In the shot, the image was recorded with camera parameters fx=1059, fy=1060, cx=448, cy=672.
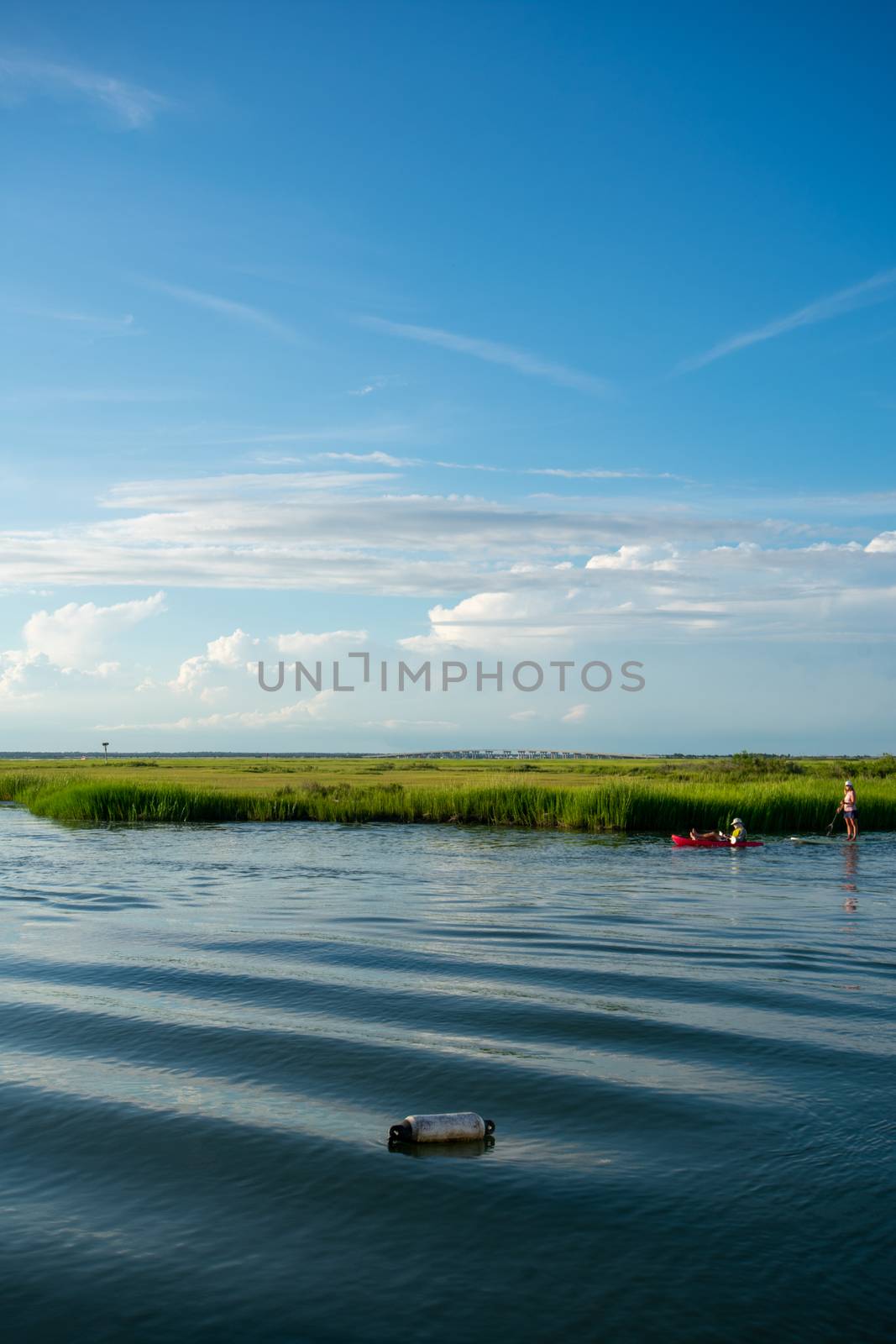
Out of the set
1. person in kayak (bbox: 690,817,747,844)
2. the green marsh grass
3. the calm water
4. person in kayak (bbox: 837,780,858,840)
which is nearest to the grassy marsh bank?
the green marsh grass

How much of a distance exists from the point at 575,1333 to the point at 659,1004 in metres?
7.35

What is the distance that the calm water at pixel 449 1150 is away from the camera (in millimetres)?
6234

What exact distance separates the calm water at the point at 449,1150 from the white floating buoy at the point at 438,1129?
13cm

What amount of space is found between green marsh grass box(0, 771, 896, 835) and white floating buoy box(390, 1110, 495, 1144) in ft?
103

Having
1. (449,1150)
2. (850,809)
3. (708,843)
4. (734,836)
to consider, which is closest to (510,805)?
(708,843)

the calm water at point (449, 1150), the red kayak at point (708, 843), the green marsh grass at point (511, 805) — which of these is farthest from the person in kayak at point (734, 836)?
the calm water at point (449, 1150)

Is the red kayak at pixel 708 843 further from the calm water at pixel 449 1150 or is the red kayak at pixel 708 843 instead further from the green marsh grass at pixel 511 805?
the calm water at pixel 449 1150

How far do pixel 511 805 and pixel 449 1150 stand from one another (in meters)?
33.3

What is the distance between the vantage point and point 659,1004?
13.0 meters

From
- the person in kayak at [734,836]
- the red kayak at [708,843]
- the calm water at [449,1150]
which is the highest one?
the person in kayak at [734,836]

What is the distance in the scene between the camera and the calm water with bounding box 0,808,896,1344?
6234 millimetres

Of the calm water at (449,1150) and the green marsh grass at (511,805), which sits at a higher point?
the green marsh grass at (511,805)

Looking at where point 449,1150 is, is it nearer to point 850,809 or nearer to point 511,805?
point 850,809

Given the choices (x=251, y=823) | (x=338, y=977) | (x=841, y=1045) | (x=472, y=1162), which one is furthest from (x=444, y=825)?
(x=472, y=1162)
